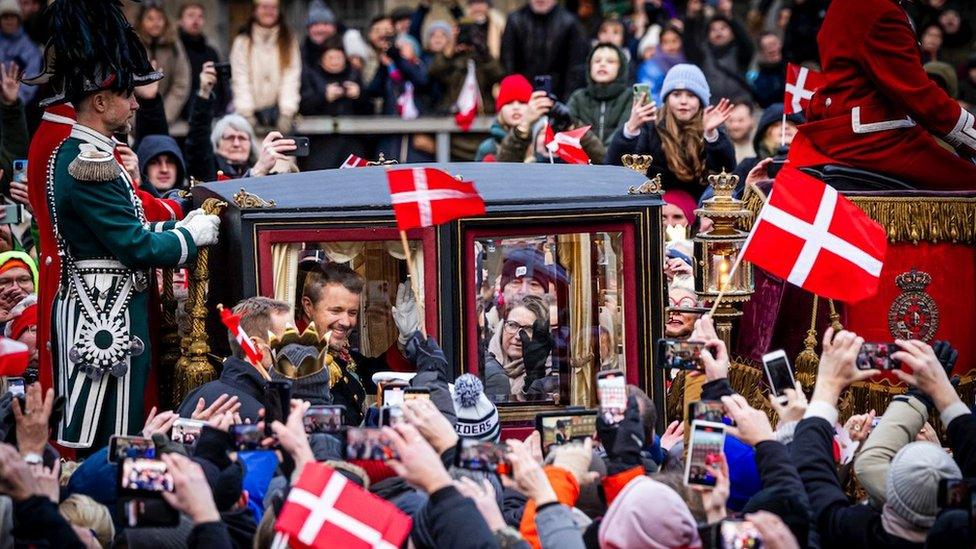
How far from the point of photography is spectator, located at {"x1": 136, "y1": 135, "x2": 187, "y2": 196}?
12148 millimetres

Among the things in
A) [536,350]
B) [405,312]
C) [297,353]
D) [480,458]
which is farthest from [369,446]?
[536,350]

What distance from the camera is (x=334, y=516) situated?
21.4 ft

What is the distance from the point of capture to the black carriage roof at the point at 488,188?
9484 mm

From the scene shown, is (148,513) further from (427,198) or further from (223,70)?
(223,70)

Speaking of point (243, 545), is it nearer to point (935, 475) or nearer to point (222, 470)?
point (222, 470)

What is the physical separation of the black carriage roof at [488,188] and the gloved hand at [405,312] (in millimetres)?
414

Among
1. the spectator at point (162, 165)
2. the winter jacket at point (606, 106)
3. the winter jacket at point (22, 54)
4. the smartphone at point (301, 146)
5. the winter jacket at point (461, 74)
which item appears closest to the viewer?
the smartphone at point (301, 146)

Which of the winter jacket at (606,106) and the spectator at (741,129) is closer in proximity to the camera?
the winter jacket at (606,106)

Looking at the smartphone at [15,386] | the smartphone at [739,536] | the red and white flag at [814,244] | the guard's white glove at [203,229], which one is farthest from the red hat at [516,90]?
the smartphone at [739,536]

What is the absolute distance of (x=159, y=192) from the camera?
39.8 ft

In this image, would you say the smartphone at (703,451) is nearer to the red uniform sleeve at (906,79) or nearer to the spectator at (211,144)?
the red uniform sleeve at (906,79)

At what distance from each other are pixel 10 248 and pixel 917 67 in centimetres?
546

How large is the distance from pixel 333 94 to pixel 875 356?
9344 millimetres

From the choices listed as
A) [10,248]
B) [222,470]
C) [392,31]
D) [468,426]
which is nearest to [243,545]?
[222,470]
